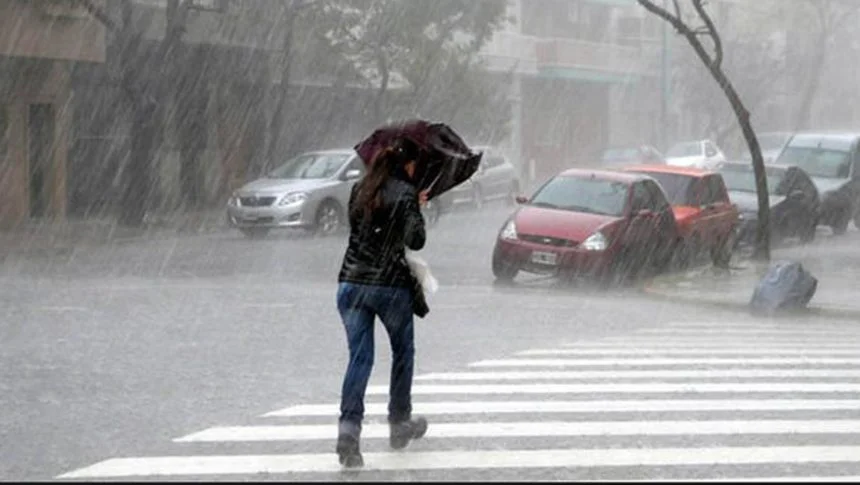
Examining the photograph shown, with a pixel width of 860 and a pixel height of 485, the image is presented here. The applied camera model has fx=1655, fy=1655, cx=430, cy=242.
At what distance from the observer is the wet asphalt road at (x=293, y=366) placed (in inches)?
359

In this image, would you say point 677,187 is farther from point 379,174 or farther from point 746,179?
point 379,174

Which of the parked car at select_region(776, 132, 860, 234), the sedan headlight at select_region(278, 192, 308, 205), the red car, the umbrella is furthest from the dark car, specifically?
the umbrella

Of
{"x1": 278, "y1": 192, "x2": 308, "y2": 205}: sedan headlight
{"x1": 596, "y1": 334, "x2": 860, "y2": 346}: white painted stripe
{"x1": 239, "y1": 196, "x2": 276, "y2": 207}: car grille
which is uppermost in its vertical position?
{"x1": 596, "y1": 334, "x2": 860, "y2": 346}: white painted stripe

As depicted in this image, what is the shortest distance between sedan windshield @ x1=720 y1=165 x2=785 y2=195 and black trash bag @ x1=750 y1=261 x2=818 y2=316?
11.5 meters

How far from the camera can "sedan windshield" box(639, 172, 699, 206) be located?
2520 centimetres

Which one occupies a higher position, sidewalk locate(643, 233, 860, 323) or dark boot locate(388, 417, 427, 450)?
dark boot locate(388, 417, 427, 450)

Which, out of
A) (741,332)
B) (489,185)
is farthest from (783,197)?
(741,332)

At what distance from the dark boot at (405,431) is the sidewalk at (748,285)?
10.9 m

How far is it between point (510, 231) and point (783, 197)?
33.4ft

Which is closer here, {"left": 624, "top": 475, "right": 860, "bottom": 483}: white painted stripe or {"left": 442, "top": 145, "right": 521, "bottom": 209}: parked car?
{"left": 624, "top": 475, "right": 860, "bottom": 483}: white painted stripe

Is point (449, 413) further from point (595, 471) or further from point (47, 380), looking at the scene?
point (47, 380)

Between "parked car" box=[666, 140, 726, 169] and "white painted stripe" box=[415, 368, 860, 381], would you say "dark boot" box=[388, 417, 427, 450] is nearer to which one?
"white painted stripe" box=[415, 368, 860, 381]

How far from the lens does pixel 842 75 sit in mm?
78188

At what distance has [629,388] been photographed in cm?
1202
